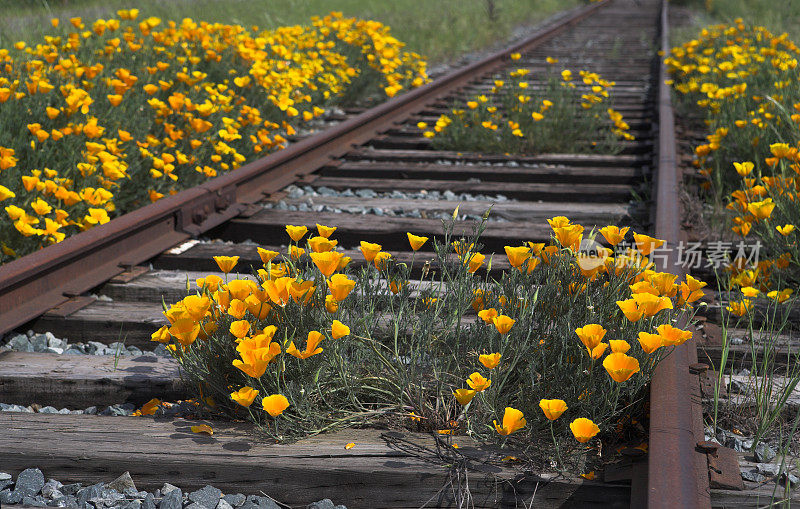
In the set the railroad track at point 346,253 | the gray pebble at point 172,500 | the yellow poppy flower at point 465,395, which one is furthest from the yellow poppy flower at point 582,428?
the gray pebble at point 172,500

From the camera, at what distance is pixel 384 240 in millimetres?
4238

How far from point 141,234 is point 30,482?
195cm

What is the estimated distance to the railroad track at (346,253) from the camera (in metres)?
2.08

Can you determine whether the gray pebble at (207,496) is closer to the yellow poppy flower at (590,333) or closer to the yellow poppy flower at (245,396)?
the yellow poppy flower at (245,396)

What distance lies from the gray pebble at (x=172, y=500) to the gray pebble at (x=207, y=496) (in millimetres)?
29

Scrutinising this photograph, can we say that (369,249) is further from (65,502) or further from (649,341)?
(65,502)

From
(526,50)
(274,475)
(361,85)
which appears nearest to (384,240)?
(274,475)

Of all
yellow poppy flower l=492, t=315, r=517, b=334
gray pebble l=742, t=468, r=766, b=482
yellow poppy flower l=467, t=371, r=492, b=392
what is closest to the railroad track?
gray pebble l=742, t=468, r=766, b=482

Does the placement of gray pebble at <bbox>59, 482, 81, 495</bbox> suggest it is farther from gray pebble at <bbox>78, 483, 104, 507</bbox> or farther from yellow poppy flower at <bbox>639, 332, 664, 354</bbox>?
yellow poppy flower at <bbox>639, 332, 664, 354</bbox>

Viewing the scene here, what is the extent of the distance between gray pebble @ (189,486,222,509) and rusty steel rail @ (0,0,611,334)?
1273 mm

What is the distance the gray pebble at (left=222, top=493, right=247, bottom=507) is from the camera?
6.81 feet

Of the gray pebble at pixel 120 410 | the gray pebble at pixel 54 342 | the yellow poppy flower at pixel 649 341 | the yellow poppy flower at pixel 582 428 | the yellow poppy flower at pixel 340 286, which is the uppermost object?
the yellow poppy flower at pixel 340 286

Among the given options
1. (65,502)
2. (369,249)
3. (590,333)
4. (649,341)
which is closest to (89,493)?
(65,502)

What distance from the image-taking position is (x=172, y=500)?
2.05m
